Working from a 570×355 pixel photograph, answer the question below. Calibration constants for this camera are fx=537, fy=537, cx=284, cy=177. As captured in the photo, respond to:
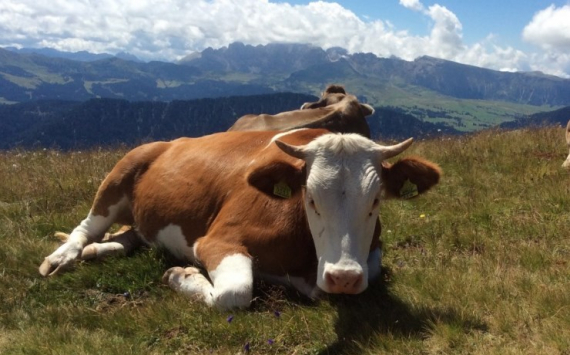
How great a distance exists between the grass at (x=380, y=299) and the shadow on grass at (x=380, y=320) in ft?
0.04

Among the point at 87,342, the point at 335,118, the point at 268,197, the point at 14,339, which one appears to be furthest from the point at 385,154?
the point at 335,118

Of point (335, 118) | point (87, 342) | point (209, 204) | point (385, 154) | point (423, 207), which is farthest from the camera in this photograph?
point (335, 118)

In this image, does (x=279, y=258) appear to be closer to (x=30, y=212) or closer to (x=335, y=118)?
(x=30, y=212)

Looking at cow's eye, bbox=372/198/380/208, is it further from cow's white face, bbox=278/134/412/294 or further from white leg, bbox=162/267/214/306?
Result: white leg, bbox=162/267/214/306

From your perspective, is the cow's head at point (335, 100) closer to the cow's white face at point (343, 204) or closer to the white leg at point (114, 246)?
the white leg at point (114, 246)

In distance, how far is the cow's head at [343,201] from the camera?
13.6ft

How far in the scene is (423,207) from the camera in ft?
27.1

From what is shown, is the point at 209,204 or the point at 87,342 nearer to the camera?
the point at 87,342

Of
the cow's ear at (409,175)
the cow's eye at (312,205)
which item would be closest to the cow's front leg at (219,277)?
the cow's eye at (312,205)

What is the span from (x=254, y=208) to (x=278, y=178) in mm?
636

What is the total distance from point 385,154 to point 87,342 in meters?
2.88

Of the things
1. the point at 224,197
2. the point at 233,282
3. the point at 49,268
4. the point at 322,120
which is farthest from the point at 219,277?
the point at 322,120

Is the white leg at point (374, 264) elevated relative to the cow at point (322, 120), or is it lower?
elevated

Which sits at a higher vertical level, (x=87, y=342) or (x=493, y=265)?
(x=493, y=265)
